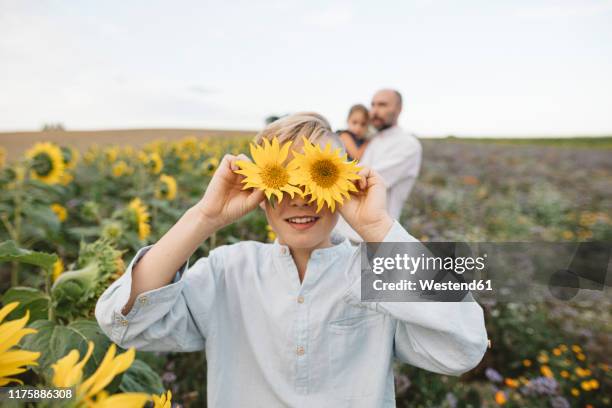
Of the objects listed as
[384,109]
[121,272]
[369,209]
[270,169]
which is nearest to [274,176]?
[270,169]

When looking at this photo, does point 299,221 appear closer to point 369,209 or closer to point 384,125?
point 369,209

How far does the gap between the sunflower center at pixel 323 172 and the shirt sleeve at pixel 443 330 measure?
0.69 ft

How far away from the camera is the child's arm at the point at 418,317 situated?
0.97m

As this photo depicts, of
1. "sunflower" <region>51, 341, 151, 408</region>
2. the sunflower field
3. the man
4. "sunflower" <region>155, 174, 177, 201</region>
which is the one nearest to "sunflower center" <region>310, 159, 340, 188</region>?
the sunflower field

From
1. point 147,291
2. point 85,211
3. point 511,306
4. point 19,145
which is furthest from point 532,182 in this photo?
point 19,145

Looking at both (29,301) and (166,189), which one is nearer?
(29,301)

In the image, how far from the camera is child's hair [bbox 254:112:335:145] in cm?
116

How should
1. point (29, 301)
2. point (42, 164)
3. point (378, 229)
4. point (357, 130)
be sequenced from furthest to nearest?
point (357, 130)
point (42, 164)
point (29, 301)
point (378, 229)

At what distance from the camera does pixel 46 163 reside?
2.84 m

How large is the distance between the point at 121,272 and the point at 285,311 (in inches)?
21.2

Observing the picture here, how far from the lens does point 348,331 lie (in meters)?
1.13

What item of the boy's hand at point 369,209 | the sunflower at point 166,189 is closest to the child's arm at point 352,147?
the sunflower at point 166,189

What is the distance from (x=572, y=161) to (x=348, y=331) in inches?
512

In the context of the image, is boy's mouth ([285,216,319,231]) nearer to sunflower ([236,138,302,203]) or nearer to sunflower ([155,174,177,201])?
sunflower ([236,138,302,203])
